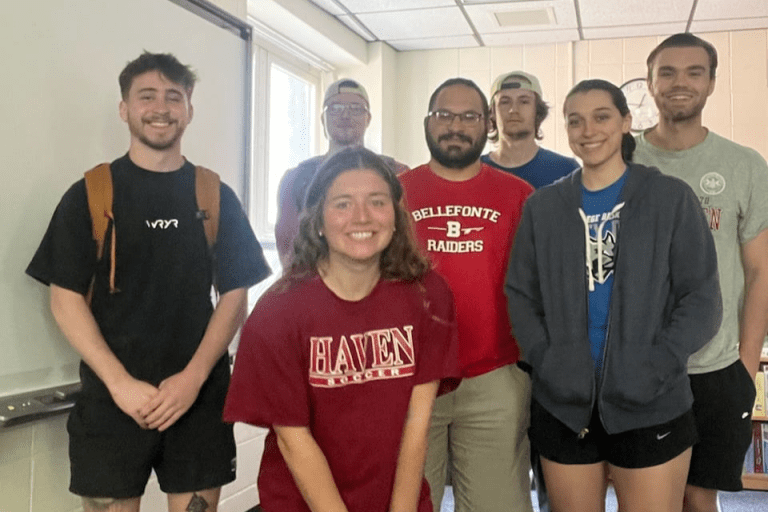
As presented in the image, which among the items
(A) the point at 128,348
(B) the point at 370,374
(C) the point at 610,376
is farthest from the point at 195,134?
(C) the point at 610,376

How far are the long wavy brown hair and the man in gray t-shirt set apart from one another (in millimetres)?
760

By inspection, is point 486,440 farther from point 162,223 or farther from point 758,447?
point 758,447

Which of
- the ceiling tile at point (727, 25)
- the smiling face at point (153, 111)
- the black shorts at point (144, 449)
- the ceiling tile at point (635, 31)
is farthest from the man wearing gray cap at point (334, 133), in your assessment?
the ceiling tile at point (727, 25)

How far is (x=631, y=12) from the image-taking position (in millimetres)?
4113

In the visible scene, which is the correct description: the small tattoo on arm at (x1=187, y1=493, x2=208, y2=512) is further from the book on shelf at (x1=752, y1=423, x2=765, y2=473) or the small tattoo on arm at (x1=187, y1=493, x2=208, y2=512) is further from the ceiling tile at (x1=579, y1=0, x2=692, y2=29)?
the ceiling tile at (x1=579, y1=0, x2=692, y2=29)

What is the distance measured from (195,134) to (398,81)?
2.73 meters

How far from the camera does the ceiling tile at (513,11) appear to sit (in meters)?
4.00

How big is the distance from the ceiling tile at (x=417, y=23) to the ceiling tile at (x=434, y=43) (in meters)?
0.09

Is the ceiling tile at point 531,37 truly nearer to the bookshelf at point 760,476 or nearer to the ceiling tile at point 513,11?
the ceiling tile at point 513,11

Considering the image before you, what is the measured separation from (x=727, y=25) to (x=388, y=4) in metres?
2.14

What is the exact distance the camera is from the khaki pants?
183 cm

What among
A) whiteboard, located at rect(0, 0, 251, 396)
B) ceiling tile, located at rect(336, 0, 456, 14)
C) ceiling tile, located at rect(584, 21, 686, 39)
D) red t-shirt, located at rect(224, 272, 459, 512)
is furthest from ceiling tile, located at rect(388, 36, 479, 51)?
red t-shirt, located at rect(224, 272, 459, 512)

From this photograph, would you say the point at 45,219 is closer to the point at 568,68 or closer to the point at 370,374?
the point at 370,374

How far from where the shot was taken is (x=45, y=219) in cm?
191
